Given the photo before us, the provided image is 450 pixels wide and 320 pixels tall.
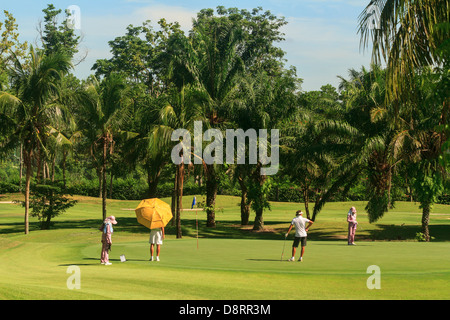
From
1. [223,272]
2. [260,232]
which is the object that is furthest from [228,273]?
[260,232]

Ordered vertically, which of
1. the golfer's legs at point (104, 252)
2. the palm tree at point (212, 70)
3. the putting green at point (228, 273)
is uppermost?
the palm tree at point (212, 70)

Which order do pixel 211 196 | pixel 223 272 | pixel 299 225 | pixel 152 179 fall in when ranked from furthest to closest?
1. pixel 152 179
2. pixel 211 196
3. pixel 299 225
4. pixel 223 272

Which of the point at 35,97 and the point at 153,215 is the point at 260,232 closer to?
the point at 35,97

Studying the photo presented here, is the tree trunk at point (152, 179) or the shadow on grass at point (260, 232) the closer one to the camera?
the shadow on grass at point (260, 232)

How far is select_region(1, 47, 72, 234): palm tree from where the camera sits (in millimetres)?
37075

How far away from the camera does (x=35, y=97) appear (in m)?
37.4

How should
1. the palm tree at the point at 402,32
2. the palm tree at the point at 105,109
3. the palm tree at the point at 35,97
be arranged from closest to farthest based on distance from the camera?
the palm tree at the point at 402,32
the palm tree at the point at 35,97
the palm tree at the point at 105,109

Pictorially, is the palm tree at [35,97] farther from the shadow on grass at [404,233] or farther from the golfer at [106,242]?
the shadow on grass at [404,233]

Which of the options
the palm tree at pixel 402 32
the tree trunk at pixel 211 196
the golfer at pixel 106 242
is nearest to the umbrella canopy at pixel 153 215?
the golfer at pixel 106 242

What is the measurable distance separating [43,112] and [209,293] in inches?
1043

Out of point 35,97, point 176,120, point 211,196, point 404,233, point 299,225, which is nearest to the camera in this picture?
point 299,225

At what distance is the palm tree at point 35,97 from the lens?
3708cm

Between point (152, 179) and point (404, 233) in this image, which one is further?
point (152, 179)
